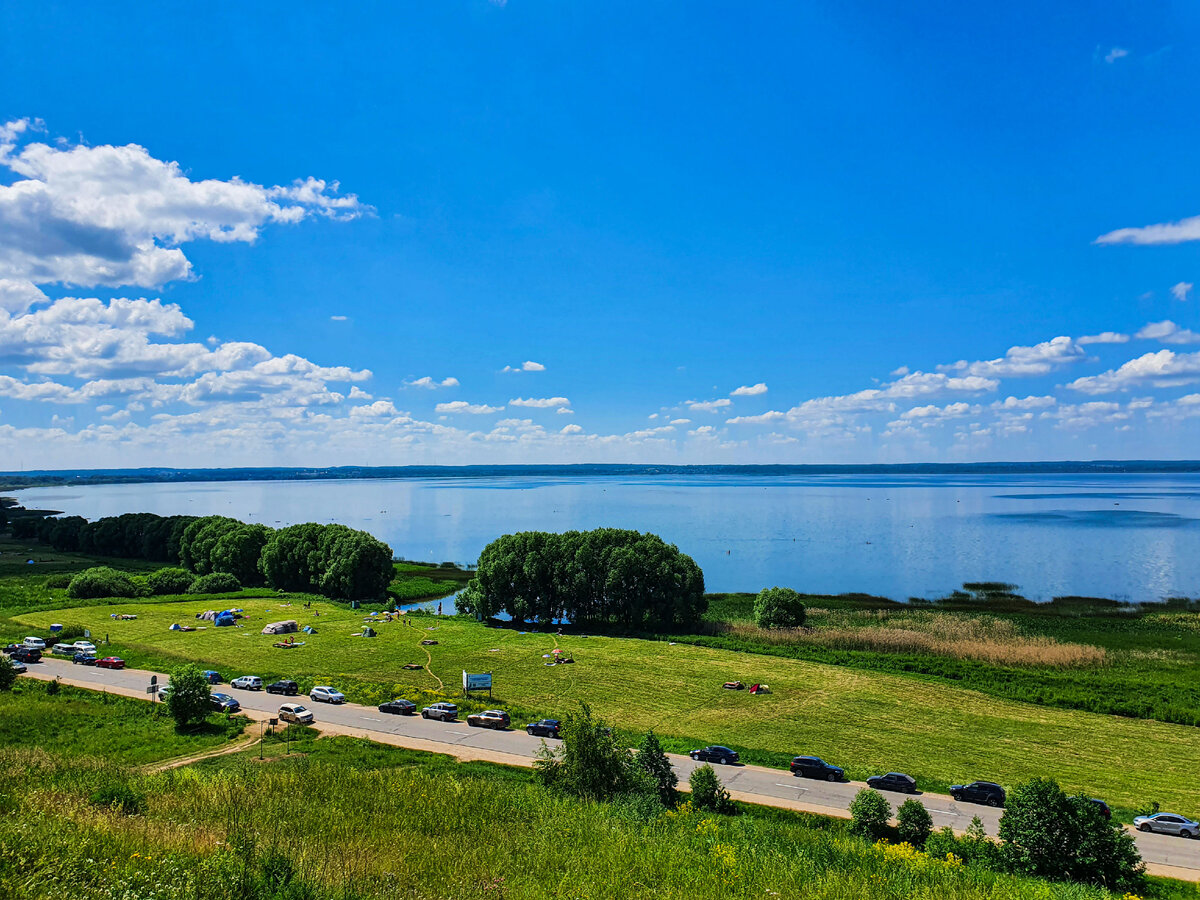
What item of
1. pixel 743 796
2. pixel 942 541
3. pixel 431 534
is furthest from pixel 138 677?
pixel 942 541

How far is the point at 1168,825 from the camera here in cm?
2638

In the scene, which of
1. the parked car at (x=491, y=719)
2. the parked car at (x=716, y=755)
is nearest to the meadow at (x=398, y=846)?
the parked car at (x=716, y=755)

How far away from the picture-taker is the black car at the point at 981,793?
29188 millimetres

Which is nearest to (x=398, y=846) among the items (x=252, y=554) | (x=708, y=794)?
(x=708, y=794)

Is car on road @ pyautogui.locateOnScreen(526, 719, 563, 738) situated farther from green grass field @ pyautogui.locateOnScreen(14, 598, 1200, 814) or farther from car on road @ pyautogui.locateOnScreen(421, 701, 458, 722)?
car on road @ pyautogui.locateOnScreen(421, 701, 458, 722)

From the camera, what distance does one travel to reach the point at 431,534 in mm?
168000

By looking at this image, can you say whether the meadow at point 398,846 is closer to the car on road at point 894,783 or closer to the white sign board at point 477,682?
the car on road at point 894,783

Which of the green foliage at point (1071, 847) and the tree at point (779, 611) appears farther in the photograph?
the tree at point (779, 611)

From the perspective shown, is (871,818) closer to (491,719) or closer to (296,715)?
(491,719)

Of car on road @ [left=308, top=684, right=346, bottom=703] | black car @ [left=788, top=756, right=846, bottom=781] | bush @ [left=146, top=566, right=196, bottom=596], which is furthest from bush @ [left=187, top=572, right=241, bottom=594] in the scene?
black car @ [left=788, top=756, right=846, bottom=781]

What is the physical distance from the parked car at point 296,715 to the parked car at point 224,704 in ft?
12.4

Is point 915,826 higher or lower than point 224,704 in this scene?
higher

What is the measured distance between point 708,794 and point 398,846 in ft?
42.3

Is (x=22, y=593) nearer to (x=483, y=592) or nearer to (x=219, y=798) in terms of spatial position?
(x=483, y=592)
